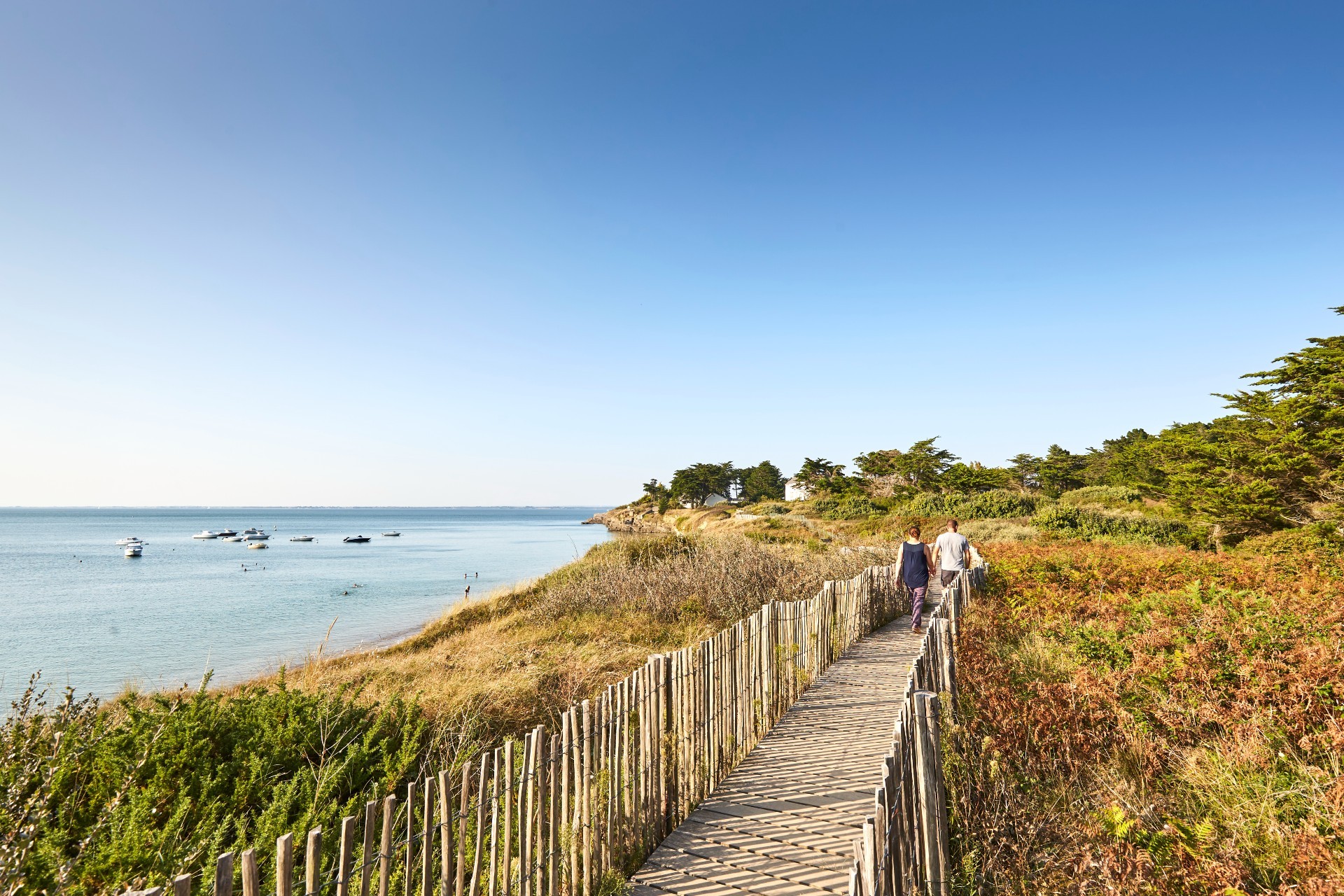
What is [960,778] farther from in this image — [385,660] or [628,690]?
[385,660]

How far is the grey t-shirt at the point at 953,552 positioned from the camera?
420 inches

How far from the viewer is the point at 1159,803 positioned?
12.7 ft

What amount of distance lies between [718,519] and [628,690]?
52714mm

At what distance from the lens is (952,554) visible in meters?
10.8

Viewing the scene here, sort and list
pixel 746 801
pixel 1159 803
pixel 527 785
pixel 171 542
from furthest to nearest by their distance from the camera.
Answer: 1. pixel 171 542
2. pixel 746 801
3. pixel 1159 803
4. pixel 527 785

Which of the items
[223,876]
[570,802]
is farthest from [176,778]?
[223,876]

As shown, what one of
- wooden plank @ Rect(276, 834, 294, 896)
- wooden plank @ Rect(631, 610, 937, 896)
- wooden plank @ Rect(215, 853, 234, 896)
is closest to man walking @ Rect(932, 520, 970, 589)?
wooden plank @ Rect(631, 610, 937, 896)

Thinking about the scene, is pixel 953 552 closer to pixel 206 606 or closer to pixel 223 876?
pixel 223 876

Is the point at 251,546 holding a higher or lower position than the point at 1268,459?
lower

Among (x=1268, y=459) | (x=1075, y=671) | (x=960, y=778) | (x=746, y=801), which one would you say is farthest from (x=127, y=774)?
(x=1268, y=459)

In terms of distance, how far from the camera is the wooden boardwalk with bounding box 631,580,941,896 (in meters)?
3.62

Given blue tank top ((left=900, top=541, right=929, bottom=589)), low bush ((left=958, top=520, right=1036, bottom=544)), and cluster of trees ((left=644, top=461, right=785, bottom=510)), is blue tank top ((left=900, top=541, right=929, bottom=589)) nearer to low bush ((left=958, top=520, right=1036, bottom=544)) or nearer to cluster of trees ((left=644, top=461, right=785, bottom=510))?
low bush ((left=958, top=520, right=1036, bottom=544))

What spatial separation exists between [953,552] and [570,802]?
9.06m

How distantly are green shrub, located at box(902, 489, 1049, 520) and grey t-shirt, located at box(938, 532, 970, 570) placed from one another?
824 inches
